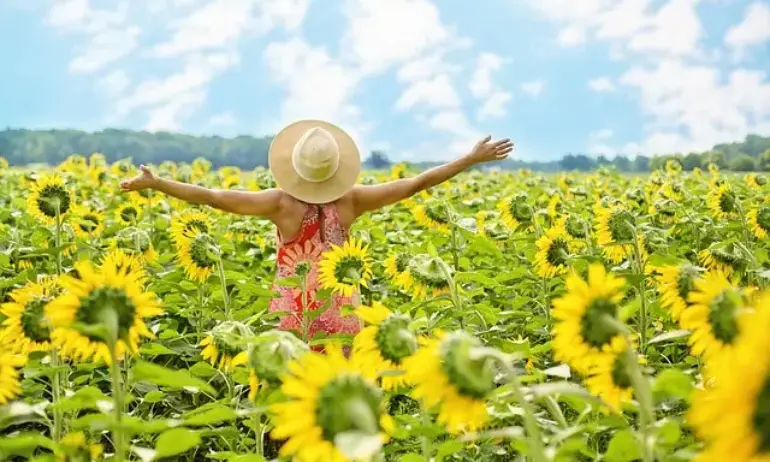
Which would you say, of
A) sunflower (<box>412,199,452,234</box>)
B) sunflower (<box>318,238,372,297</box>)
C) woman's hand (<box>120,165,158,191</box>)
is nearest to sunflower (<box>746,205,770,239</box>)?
sunflower (<box>412,199,452,234</box>)

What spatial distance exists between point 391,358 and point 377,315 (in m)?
0.09

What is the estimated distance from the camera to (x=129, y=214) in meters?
5.34

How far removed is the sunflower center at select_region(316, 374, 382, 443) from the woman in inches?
94.0

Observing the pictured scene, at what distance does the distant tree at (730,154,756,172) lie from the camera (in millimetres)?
11500

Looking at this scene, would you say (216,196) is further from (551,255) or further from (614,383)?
(614,383)

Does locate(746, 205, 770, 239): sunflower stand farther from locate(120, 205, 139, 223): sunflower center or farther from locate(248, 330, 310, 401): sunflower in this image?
locate(120, 205, 139, 223): sunflower center

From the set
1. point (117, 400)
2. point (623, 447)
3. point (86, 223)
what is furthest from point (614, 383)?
point (86, 223)

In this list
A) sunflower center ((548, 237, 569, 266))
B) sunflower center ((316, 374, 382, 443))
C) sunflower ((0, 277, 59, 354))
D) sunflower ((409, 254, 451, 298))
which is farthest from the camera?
sunflower center ((548, 237, 569, 266))

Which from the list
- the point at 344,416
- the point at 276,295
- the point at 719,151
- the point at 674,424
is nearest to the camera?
the point at 344,416

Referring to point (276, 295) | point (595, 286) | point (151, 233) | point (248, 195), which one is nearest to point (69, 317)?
point (595, 286)

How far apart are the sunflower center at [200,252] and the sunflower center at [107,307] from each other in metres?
1.75

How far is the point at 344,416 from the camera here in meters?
1.33

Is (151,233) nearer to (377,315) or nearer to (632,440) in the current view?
(377,315)

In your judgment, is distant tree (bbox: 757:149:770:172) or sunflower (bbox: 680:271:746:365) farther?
distant tree (bbox: 757:149:770:172)
